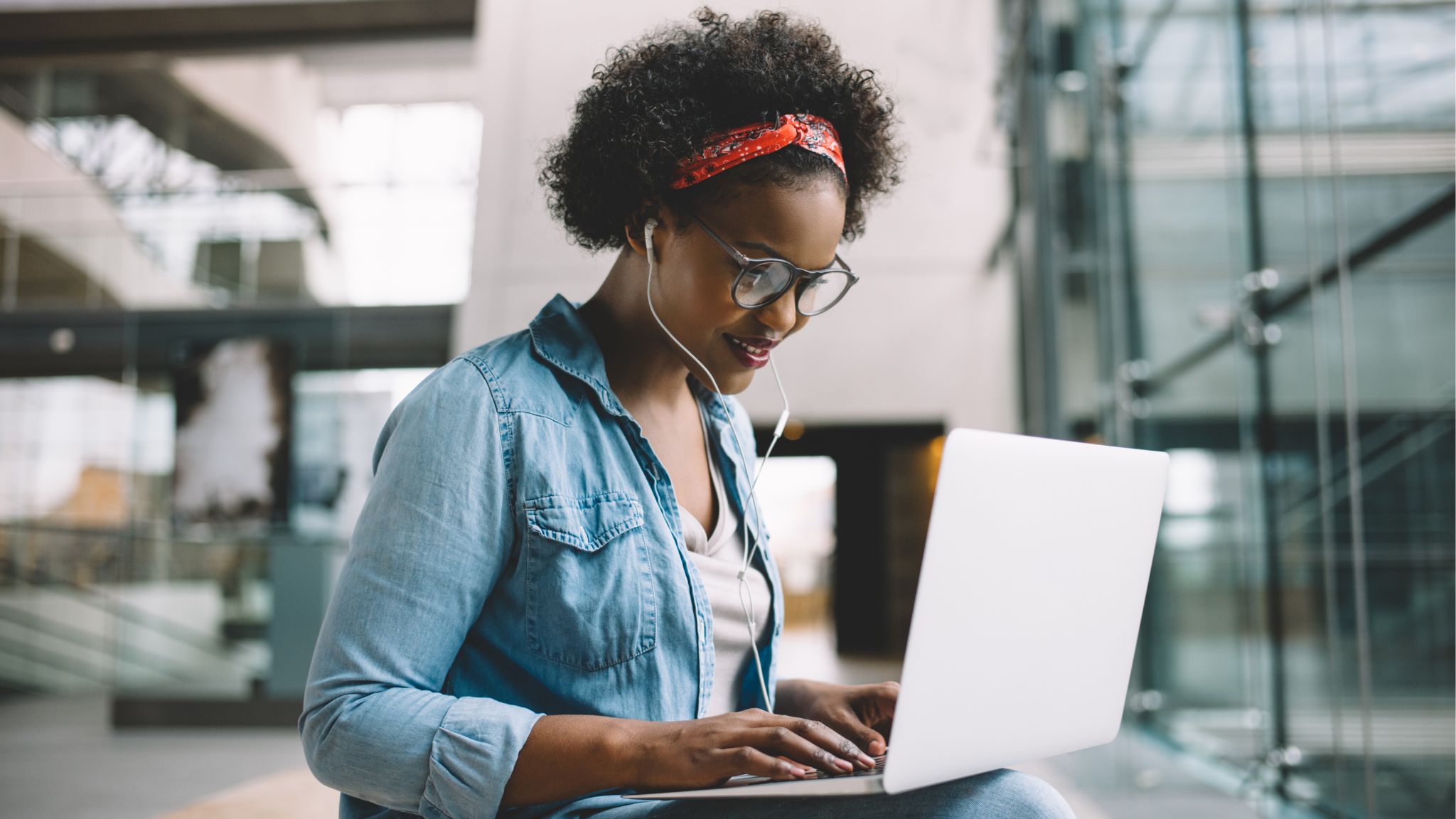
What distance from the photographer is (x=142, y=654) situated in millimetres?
5859

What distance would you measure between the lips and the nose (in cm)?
3

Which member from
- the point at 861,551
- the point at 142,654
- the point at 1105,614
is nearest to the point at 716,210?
the point at 1105,614

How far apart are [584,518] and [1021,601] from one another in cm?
37

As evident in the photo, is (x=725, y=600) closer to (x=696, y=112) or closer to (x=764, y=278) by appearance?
(x=764, y=278)

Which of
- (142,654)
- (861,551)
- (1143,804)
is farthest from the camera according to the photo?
(861,551)

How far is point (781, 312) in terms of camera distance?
1.02 m

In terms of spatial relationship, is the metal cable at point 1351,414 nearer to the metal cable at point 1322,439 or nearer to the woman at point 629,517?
the metal cable at point 1322,439

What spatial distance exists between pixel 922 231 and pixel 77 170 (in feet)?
17.5

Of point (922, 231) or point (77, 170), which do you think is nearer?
point (922, 231)

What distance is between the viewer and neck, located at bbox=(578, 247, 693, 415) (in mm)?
1100

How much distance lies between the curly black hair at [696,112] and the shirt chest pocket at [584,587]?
0.33 metres

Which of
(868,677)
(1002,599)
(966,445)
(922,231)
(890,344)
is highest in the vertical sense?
(922,231)

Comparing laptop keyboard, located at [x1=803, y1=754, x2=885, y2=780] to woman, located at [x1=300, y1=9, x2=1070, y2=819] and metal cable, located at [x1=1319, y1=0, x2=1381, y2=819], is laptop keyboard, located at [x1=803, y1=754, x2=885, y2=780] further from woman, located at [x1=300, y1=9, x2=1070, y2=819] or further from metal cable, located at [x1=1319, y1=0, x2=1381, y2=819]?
metal cable, located at [x1=1319, y1=0, x2=1381, y2=819]

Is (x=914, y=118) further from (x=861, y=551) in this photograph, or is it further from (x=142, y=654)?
(x=861, y=551)
